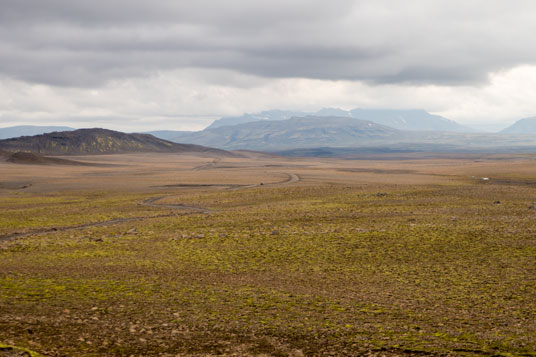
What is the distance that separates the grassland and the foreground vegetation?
85 mm

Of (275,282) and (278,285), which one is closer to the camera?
(278,285)

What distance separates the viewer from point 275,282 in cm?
2312

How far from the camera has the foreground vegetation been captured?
15109 millimetres

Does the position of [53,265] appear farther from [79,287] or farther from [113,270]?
[79,287]

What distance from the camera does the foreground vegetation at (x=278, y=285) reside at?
15109 millimetres

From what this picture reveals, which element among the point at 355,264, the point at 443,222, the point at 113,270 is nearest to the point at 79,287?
the point at 113,270

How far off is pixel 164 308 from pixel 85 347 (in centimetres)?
447

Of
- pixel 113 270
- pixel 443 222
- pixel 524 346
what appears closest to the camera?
pixel 524 346

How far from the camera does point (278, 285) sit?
73.9 feet

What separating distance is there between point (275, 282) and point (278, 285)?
0.61 meters

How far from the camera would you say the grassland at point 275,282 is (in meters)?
15.1

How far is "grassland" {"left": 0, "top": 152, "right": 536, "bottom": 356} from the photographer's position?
15.1 metres

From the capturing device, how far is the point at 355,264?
2675cm

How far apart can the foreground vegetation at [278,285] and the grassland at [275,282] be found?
0.08 m
